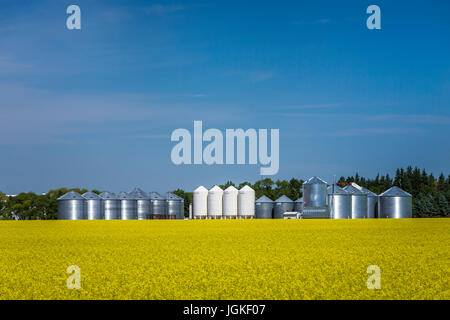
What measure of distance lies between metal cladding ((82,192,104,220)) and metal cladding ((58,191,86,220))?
2.77 ft

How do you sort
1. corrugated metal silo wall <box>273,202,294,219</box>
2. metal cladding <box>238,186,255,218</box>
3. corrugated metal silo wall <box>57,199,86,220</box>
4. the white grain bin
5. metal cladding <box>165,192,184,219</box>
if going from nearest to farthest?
corrugated metal silo wall <box>57,199,86,220</box> < metal cladding <box>165,192,184,219</box> < corrugated metal silo wall <box>273,202,294,219</box> < metal cladding <box>238,186,255,218</box> < the white grain bin

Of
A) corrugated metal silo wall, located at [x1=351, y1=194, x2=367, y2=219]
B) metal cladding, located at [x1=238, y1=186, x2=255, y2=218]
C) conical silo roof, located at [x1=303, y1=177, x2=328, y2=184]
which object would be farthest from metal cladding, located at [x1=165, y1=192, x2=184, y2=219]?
corrugated metal silo wall, located at [x1=351, y1=194, x2=367, y2=219]

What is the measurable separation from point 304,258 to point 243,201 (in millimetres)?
84988

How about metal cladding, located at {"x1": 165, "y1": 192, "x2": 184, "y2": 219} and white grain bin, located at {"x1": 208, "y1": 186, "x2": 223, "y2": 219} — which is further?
white grain bin, located at {"x1": 208, "y1": 186, "x2": 223, "y2": 219}

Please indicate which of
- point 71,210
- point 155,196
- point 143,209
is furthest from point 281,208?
point 71,210

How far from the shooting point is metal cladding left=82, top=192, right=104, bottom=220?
8894 centimetres

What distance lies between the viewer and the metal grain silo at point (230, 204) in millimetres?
105812

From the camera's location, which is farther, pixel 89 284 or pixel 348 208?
pixel 348 208

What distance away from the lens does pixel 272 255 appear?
2172 centimetres

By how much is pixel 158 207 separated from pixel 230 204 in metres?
15.6

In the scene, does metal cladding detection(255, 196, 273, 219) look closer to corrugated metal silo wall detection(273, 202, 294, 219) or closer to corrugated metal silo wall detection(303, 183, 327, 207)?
corrugated metal silo wall detection(273, 202, 294, 219)

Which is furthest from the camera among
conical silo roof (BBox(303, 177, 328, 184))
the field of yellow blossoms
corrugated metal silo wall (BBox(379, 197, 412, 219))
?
corrugated metal silo wall (BBox(379, 197, 412, 219))
